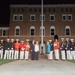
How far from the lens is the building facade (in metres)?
56.3

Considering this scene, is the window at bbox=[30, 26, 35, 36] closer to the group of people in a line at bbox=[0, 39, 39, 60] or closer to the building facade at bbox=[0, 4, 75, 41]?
the building facade at bbox=[0, 4, 75, 41]

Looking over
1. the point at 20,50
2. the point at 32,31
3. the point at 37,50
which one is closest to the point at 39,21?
the point at 32,31

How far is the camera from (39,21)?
56719 mm

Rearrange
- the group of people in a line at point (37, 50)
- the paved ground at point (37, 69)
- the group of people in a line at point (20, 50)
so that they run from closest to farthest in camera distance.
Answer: the paved ground at point (37, 69) < the group of people in a line at point (37, 50) < the group of people in a line at point (20, 50)

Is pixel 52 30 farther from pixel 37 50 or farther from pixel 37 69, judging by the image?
pixel 37 69

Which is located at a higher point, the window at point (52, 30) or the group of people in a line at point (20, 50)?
the window at point (52, 30)

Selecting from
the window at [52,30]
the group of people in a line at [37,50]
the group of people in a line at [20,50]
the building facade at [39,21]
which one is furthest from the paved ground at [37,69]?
the window at [52,30]

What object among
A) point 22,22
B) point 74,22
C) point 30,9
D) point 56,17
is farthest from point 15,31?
point 74,22

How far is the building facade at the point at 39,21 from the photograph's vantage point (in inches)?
2218

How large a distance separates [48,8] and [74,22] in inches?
262

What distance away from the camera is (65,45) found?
2352cm

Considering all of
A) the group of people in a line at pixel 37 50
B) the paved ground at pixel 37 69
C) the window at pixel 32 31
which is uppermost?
the window at pixel 32 31

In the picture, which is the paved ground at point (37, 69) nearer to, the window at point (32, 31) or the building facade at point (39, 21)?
the building facade at point (39, 21)
